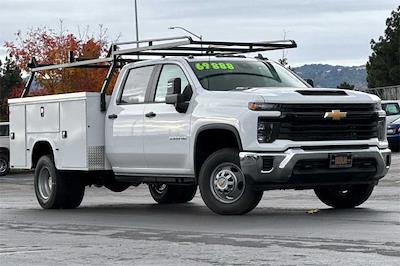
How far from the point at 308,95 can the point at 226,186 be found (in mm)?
1514

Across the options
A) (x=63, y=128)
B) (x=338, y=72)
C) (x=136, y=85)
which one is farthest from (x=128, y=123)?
(x=338, y=72)

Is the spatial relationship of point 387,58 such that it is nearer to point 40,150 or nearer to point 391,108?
point 391,108

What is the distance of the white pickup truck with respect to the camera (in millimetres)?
10680

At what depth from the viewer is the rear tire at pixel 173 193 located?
14.6m

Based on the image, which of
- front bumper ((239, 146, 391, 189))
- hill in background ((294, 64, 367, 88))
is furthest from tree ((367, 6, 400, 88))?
hill in background ((294, 64, 367, 88))

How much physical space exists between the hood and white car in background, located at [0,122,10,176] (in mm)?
20597

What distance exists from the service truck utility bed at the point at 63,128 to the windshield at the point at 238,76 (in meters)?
2.00

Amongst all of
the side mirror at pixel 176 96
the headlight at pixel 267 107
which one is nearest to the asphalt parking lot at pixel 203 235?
the headlight at pixel 267 107

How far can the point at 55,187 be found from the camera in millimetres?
13781

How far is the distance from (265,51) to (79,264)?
21.4 ft

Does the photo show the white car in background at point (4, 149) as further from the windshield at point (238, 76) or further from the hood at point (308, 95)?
the hood at point (308, 95)

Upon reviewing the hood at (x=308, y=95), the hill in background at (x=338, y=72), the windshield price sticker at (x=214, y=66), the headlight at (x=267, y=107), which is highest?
the hill in background at (x=338, y=72)

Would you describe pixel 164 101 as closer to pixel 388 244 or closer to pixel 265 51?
pixel 265 51

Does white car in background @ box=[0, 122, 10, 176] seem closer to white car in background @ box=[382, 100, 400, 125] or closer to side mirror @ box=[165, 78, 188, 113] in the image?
white car in background @ box=[382, 100, 400, 125]
